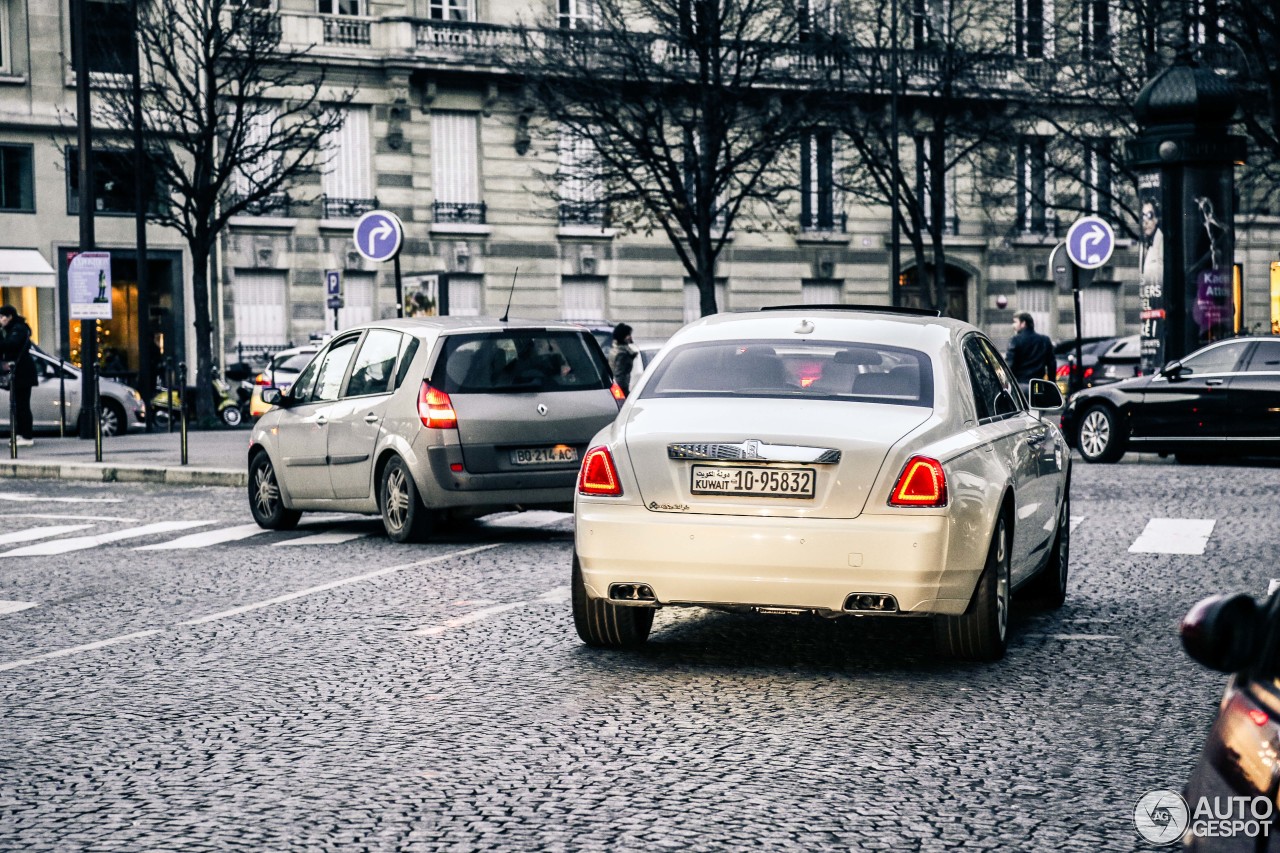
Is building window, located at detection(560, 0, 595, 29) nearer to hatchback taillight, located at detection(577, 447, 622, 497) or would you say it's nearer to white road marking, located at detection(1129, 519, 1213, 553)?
white road marking, located at detection(1129, 519, 1213, 553)

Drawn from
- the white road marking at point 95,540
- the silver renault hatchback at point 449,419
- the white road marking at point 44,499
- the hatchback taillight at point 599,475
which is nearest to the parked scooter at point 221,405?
the white road marking at point 44,499

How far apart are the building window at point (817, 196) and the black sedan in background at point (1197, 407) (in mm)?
25294

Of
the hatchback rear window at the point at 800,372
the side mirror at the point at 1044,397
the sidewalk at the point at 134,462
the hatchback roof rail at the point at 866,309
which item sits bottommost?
the sidewalk at the point at 134,462

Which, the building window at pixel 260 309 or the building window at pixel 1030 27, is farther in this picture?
the building window at pixel 1030 27

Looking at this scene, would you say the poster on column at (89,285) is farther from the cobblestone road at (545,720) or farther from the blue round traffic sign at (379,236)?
the cobblestone road at (545,720)

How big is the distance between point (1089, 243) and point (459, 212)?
24.1 meters

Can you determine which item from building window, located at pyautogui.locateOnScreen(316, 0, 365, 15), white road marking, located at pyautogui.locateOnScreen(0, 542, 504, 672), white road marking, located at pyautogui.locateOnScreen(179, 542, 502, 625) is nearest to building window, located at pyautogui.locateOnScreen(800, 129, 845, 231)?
building window, located at pyautogui.locateOnScreen(316, 0, 365, 15)

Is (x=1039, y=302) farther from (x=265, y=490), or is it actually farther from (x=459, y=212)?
(x=265, y=490)

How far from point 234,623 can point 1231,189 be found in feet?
60.5

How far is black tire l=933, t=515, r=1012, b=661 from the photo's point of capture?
25.3 ft

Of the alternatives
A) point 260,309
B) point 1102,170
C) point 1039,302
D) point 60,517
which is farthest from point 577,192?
point 60,517

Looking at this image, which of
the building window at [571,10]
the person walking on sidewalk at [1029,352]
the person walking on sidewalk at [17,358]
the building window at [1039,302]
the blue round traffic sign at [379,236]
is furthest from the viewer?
the building window at [1039,302]

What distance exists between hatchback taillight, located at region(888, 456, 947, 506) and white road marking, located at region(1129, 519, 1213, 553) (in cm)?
572

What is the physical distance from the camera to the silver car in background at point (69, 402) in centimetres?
2966
